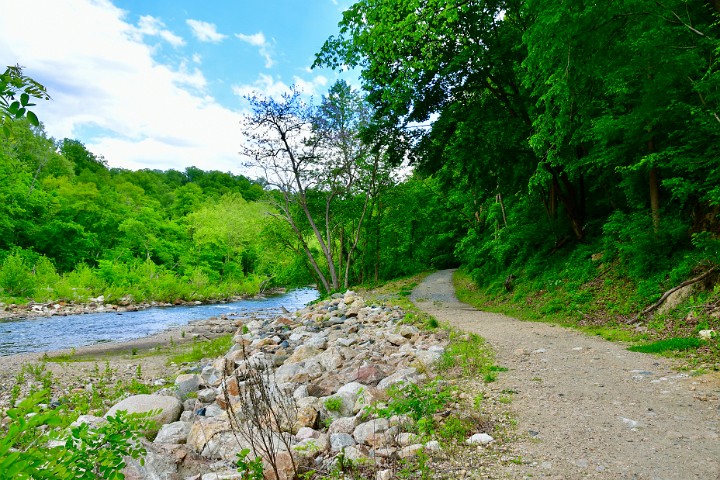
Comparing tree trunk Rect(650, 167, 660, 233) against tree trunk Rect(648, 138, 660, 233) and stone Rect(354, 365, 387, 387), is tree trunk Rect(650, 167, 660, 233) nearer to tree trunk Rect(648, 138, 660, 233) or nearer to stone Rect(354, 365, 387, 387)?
tree trunk Rect(648, 138, 660, 233)

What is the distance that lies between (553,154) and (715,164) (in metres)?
3.29

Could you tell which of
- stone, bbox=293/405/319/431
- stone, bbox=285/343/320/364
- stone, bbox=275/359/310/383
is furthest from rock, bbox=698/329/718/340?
stone, bbox=285/343/320/364

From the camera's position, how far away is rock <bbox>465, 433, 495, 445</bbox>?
3404mm

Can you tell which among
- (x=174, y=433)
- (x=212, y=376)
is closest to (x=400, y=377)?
(x=174, y=433)

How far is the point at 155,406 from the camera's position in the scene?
5.63m

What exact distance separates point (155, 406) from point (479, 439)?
431cm

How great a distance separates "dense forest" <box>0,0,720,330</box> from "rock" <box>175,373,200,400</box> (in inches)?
200

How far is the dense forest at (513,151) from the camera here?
23.2ft

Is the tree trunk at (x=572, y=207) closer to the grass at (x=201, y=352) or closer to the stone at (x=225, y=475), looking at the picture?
the grass at (x=201, y=352)

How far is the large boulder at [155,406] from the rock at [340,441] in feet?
9.44

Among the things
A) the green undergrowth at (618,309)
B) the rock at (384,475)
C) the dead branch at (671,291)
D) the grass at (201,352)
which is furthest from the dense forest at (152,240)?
the rock at (384,475)

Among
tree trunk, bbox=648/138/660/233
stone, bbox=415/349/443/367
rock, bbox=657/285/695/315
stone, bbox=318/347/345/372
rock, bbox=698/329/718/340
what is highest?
tree trunk, bbox=648/138/660/233

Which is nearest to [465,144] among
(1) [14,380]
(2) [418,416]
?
(2) [418,416]

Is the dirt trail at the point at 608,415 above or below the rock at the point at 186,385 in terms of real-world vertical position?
above
